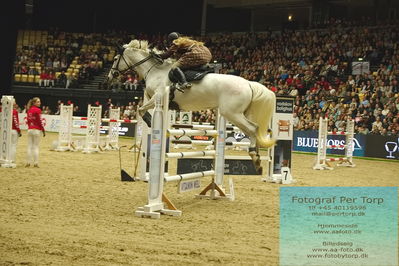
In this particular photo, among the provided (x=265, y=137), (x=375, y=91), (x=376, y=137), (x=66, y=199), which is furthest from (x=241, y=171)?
(x=375, y=91)

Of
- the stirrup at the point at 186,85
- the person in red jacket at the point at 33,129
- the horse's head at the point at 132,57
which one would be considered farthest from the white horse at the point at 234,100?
the person in red jacket at the point at 33,129

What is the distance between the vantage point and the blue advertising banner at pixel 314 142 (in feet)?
75.3

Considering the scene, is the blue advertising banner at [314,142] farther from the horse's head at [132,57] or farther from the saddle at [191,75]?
the saddle at [191,75]

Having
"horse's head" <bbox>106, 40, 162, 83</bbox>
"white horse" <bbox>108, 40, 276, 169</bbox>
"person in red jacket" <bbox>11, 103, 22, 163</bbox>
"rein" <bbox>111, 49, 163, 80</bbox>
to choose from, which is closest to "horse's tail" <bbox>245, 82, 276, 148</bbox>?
"white horse" <bbox>108, 40, 276, 169</bbox>

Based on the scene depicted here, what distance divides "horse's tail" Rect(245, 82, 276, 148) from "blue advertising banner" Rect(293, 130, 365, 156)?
14126 mm

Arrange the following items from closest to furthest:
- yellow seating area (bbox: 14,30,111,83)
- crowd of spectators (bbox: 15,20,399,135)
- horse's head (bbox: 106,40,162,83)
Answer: horse's head (bbox: 106,40,162,83), crowd of spectators (bbox: 15,20,399,135), yellow seating area (bbox: 14,30,111,83)

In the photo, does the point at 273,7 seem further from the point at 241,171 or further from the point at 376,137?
the point at 241,171

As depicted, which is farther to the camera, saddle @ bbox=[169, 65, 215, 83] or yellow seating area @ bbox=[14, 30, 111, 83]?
yellow seating area @ bbox=[14, 30, 111, 83]

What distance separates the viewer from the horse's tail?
8961mm

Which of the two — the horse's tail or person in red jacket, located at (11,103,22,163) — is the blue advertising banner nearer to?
person in red jacket, located at (11,103,22,163)

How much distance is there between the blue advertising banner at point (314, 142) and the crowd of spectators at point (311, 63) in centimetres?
38

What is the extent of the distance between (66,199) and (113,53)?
30825 millimetres

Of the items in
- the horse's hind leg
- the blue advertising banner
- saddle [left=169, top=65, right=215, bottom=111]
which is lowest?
the blue advertising banner

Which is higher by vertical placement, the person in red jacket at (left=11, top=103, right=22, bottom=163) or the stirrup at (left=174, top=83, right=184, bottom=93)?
the stirrup at (left=174, top=83, right=184, bottom=93)
